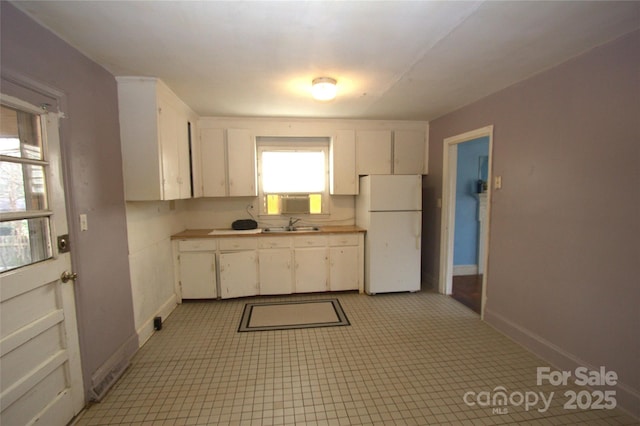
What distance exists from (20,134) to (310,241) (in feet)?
8.75

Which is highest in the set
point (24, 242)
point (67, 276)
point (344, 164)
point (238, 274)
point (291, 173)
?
point (344, 164)

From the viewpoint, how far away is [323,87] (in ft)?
7.66

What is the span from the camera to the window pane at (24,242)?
4.35 ft

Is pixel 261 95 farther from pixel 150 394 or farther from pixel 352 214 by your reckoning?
pixel 150 394

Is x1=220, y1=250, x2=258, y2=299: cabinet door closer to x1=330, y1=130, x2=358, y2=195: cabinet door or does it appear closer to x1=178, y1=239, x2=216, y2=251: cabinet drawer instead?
x1=178, y1=239, x2=216, y2=251: cabinet drawer

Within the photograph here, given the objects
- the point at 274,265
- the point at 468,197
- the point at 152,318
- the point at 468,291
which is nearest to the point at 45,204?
the point at 152,318

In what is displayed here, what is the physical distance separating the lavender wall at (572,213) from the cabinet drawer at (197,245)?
312 cm

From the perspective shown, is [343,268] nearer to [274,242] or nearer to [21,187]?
[274,242]

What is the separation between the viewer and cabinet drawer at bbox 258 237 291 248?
3.43 metres

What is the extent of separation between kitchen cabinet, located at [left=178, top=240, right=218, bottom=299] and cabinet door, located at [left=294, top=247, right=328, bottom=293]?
1046mm

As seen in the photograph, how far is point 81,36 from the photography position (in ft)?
5.37

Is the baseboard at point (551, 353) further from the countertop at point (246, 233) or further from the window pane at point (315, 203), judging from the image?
the window pane at point (315, 203)

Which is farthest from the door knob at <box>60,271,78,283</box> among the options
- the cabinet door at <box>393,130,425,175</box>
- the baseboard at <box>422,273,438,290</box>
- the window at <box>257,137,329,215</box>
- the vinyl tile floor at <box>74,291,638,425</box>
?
the baseboard at <box>422,273,438,290</box>

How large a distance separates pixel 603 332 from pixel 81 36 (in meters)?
3.83
